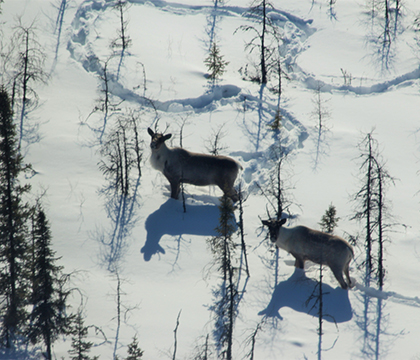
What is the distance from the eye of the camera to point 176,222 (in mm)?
17391

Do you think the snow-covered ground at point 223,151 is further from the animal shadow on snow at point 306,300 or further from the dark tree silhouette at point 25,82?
the dark tree silhouette at point 25,82

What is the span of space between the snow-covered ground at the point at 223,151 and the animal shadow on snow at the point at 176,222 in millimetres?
58

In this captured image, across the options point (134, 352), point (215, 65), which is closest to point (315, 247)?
point (134, 352)

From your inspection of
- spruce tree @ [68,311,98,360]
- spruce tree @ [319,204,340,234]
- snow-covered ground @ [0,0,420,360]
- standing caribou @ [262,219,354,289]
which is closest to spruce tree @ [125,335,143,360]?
snow-covered ground @ [0,0,420,360]

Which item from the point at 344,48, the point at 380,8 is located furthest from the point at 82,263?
the point at 380,8

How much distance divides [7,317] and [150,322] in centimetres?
379

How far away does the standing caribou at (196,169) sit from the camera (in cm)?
1830

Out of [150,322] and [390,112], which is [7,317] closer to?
[150,322]

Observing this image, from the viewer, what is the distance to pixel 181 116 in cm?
2484

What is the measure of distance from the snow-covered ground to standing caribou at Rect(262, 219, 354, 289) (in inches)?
24.3

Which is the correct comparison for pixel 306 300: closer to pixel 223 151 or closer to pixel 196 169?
pixel 196 169

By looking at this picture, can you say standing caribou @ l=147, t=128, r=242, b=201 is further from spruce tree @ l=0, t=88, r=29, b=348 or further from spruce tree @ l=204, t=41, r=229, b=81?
spruce tree @ l=204, t=41, r=229, b=81

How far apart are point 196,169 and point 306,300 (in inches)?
266

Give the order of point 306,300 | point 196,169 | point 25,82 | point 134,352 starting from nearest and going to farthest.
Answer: point 134,352 → point 306,300 → point 196,169 → point 25,82
